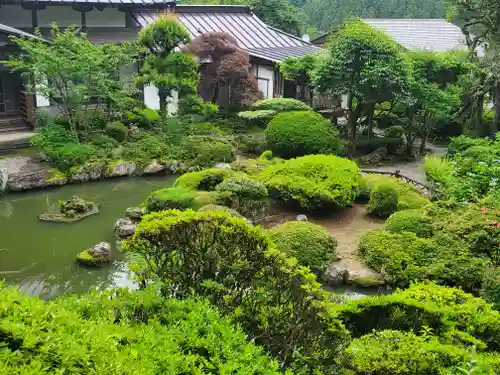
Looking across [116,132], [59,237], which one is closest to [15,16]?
[116,132]

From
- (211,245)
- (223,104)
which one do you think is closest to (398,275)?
(211,245)

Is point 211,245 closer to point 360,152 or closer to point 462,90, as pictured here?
point 360,152

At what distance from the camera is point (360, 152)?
19.9 meters

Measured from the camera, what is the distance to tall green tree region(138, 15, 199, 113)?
19844 millimetres

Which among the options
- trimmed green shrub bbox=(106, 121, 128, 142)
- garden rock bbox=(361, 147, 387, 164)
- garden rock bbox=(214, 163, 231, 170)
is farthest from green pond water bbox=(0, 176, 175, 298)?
garden rock bbox=(361, 147, 387, 164)

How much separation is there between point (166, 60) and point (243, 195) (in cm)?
872

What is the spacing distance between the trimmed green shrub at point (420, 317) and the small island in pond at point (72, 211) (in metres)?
8.83

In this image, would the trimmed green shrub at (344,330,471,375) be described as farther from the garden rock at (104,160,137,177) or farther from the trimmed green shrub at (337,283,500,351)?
the garden rock at (104,160,137,177)

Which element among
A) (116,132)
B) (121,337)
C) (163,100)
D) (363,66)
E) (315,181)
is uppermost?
(363,66)

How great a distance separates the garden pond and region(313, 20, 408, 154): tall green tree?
268 inches

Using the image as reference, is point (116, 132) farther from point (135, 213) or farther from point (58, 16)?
point (58, 16)

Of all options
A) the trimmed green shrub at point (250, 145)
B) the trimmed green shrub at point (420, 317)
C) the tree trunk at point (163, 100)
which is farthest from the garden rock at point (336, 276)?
the tree trunk at point (163, 100)

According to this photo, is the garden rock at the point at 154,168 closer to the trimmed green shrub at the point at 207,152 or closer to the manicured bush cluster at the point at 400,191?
the trimmed green shrub at the point at 207,152

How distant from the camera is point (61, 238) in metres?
12.7
